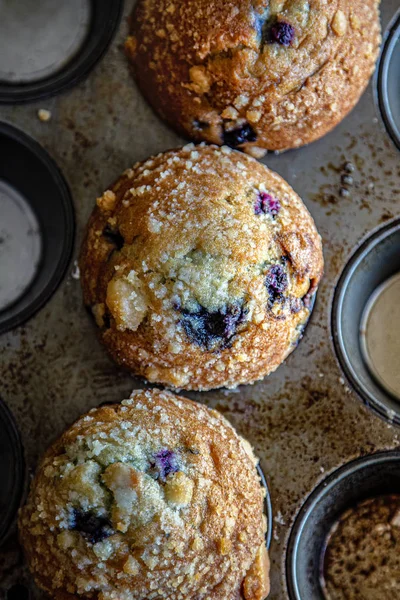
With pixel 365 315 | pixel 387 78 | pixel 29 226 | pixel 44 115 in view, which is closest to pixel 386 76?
pixel 387 78

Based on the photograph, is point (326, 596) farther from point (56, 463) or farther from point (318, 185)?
point (318, 185)

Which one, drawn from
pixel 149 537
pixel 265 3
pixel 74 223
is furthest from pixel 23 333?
pixel 265 3

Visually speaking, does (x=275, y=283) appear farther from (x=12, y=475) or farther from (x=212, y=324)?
(x=12, y=475)

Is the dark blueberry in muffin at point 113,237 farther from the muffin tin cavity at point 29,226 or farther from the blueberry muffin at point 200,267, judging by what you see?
the muffin tin cavity at point 29,226

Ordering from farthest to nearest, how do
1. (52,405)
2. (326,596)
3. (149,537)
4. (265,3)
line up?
(326,596) → (52,405) → (265,3) → (149,537)

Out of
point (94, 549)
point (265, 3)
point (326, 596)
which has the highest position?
point (265, 3)

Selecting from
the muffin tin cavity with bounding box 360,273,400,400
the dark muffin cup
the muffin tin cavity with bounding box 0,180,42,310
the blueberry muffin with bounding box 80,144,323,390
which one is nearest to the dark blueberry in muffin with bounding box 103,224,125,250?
the blueberry muffin with bounding box 80,144,323,390

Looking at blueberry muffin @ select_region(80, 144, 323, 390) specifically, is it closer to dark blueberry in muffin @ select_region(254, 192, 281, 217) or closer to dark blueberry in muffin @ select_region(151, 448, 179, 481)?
dark blueberry in muffin @ select_region(254, 192, 281, 217)
